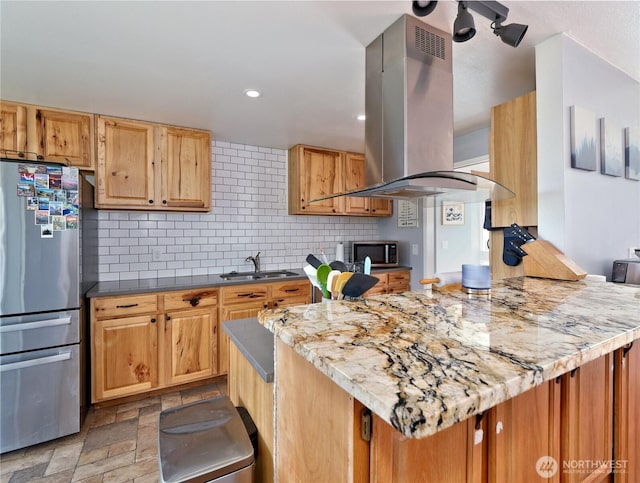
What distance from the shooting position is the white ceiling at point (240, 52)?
1.41 meters

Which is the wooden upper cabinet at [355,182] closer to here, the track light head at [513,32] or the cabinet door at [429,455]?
the track light head at [513,32]

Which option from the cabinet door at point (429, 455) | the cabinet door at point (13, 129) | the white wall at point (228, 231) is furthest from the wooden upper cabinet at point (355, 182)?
the cabinet door at point (429, 455)

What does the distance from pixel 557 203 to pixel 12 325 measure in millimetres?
3151

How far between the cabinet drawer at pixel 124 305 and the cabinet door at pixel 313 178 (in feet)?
5.66

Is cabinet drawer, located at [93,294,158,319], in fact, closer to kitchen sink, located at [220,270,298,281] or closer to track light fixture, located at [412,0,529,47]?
kitchen sink, located at [220,270,298,281]

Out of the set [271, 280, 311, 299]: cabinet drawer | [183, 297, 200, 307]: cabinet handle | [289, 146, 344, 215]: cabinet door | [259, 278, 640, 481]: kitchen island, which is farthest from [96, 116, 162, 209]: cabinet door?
[259, 278, 640, 481]: kitchen island

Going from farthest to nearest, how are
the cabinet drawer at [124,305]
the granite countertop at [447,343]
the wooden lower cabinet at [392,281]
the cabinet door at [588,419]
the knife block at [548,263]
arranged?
1. the wooden lower cabinet at [392,281]
2. the cabinet drawer at [124,305]
3. the knife block at [548,263]
4. the cabinet door at [588,419]
5. the granite countertop at [447,343]

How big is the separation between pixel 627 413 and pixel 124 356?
2.91 m

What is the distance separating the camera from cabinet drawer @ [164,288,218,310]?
100 inches

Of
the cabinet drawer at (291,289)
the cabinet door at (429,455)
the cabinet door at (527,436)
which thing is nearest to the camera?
the cabinet door at (429,455)

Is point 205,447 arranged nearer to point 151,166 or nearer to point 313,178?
point 151,166

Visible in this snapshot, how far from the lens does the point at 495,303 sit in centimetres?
112

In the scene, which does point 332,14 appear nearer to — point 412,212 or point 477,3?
point 477,3

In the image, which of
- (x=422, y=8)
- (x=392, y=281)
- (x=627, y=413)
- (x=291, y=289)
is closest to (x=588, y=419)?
(x=627, y=413)
